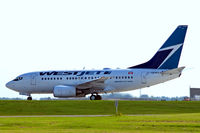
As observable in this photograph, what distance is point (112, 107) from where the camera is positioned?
3434 cm

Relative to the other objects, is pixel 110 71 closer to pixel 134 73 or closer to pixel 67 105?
pixel 134 73

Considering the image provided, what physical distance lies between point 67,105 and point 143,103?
6.85m

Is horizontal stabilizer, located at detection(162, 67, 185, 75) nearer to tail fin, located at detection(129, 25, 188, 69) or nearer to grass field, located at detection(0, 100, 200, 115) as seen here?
tail fin, located at detection(129, 25, 188, 69)

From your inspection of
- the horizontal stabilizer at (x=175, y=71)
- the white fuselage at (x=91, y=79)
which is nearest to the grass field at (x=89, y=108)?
the horizontal stabilizer at (x=175, y=71)

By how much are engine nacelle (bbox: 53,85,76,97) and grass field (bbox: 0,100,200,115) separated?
816 cm

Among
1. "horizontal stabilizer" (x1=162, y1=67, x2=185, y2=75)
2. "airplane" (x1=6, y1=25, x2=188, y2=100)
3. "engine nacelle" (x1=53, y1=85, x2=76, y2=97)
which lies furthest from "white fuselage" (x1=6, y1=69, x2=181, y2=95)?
"engine nacelle" (x1=53, y1=85, x2=76, y2=97)

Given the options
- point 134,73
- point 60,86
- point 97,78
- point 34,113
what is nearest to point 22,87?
point 60,86

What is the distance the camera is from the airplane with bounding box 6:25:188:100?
1726 inches

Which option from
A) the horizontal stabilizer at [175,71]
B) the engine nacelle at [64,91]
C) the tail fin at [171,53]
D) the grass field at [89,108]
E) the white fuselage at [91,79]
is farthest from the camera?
the engine nacelle at [64,91]

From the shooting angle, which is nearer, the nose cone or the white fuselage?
the white fuselage

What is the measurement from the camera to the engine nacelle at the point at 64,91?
4441cm

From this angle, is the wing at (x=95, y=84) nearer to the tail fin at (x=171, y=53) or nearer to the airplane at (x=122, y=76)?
the airplane at (x=122, y=76)

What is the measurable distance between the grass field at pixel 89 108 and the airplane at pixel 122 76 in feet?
23.4

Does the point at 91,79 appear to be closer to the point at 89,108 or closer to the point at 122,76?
the point at 122,76
